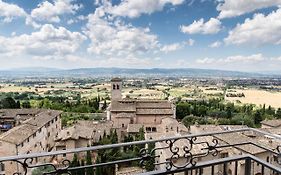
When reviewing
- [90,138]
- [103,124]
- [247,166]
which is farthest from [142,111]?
[247,166]

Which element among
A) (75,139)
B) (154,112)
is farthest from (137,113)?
(75,139)

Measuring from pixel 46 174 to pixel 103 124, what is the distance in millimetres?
26706

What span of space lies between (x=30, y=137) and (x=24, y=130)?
0.73 metres

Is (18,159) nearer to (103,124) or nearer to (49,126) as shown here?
(49,126)

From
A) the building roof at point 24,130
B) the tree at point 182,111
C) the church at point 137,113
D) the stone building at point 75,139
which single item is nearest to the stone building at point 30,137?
the building roof at point 24,130

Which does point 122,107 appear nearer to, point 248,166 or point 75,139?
point 75,139

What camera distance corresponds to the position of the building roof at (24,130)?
18234mm

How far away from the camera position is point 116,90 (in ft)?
126

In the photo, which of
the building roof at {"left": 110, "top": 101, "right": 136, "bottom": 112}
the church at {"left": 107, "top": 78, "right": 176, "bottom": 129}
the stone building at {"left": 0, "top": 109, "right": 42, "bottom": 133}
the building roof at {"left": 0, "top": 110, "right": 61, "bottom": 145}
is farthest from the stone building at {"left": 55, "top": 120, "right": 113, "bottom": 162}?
the stone building at {"left": 0, "top": 109, "right": 42, "bottom": 133}

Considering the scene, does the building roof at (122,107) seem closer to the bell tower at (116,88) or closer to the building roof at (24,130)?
the bell tower at (116,88)

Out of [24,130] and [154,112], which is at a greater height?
[24,130]

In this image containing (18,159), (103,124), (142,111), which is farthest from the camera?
(142,111)

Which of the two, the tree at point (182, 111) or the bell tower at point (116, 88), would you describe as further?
the tree at point (182, 111)

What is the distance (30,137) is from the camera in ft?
66.3
